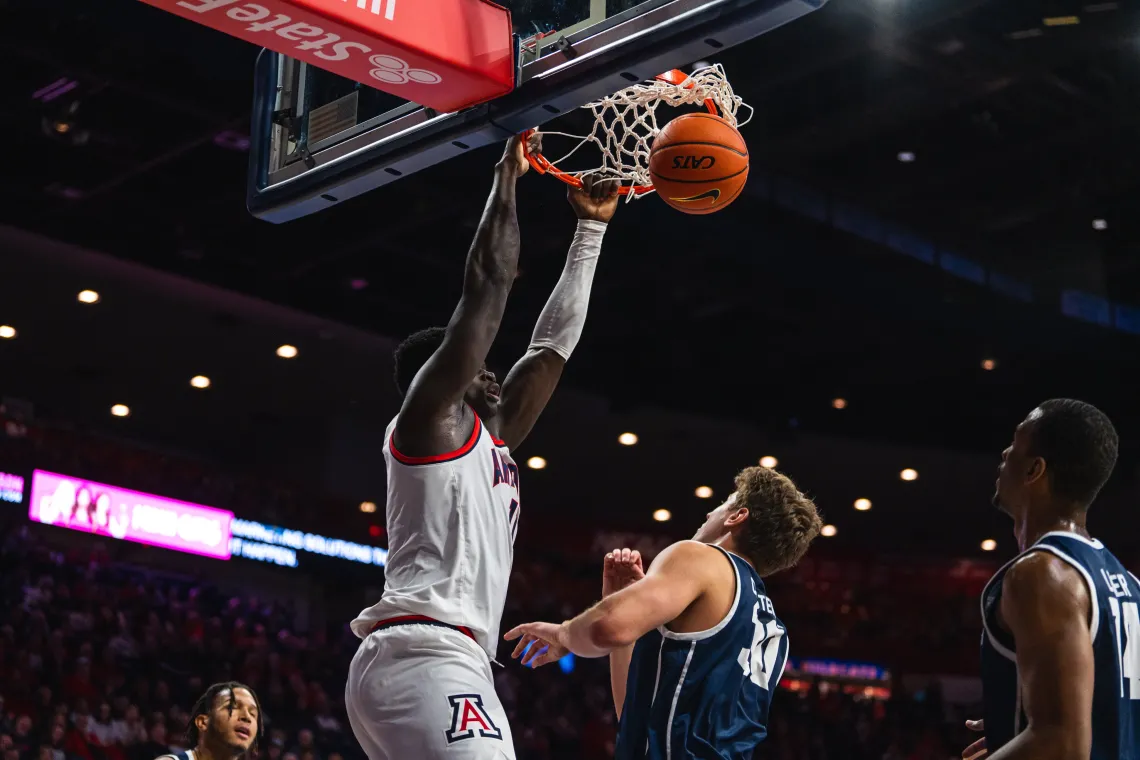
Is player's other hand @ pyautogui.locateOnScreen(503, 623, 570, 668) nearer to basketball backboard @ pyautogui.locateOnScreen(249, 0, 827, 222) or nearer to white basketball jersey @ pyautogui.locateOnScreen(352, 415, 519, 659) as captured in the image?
white basketball jersey @ pyautogui.locateOnScreen(352, 415, 519, 659)

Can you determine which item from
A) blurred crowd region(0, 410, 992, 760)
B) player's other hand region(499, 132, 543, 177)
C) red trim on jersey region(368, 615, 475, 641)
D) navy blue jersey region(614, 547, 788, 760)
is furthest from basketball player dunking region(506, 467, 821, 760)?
blurred crowd region(0, 410, 992, 760)

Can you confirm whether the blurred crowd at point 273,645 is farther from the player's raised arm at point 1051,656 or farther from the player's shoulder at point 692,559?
the player's raised arm at point 1051,656

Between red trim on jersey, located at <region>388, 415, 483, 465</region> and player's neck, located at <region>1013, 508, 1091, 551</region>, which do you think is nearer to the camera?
player's neck, located at <region>1013, 508, 1091, 551</region>

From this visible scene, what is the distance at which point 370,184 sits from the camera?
14.9 feet

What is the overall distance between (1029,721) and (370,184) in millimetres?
2844

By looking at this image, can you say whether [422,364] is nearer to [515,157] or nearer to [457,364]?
[457,364]

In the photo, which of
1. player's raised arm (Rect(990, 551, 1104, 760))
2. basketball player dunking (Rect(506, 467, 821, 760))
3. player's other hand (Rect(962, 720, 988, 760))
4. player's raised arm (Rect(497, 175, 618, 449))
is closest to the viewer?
player's raised arm (Rect(990, 551, 1104, 760))

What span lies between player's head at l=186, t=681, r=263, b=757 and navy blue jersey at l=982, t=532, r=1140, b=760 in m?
4.04

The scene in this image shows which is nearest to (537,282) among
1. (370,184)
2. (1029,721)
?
(370,184)

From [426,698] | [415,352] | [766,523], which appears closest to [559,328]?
[415,352]

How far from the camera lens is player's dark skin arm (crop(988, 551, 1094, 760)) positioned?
2.53 metres

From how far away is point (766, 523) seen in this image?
3818 mm

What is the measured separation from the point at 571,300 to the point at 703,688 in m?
1.58

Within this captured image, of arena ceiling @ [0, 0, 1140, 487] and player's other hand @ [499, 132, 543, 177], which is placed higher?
player's other hand @ [499, 132, 543, 177]
